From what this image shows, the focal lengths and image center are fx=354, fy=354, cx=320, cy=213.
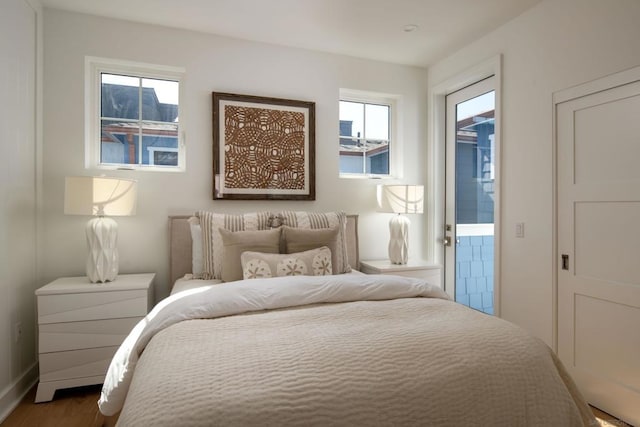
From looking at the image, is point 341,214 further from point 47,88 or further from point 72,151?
point 47,88

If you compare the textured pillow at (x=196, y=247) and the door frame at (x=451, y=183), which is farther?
the door frame at (x=451, y=183)

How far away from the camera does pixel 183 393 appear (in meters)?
0.95

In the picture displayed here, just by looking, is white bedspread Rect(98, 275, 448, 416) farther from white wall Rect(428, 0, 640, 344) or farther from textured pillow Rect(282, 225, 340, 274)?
white wall Rect(428, 0, 640, 344)

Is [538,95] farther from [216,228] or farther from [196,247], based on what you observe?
[196,247]

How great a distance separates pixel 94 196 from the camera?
2.24m

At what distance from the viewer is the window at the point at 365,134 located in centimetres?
339

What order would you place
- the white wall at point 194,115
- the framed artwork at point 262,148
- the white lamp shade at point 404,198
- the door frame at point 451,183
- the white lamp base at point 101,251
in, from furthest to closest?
the door frame at point 451,183 < the white lamp shade at point 404,198 < the framed artwork at point 262,148 < the white wall at point 194,115 < the white lamp base at point 101,251

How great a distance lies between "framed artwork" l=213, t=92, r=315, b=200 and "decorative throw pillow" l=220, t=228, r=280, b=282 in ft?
2.34

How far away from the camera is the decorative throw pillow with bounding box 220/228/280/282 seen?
7.20ft

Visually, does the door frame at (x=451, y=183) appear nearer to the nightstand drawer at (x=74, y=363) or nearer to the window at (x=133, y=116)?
the window at (x=133, y=116)

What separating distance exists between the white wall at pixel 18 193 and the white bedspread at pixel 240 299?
1.17 m

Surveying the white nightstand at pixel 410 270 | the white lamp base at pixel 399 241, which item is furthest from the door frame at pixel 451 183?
the white lamp base at pixel 399 241

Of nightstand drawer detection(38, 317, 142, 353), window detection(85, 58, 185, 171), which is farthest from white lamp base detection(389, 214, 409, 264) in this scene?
nightstand drawer detection(38, 317, 142, 353)

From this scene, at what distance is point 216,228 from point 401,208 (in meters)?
1.54
